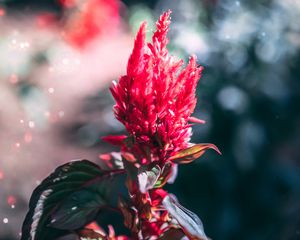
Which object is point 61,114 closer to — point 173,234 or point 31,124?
point 31,124

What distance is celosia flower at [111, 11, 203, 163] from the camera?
0.90 m

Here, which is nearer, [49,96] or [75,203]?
[75,203]

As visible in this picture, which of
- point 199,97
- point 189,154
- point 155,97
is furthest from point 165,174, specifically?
point 199,97

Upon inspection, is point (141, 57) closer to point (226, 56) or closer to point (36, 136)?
point (36, 136)

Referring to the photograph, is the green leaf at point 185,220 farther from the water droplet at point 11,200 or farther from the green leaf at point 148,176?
the water droplet at point 11,200

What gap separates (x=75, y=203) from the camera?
3.24ft

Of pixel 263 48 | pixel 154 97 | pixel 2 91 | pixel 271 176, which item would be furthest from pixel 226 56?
pixel 154 97

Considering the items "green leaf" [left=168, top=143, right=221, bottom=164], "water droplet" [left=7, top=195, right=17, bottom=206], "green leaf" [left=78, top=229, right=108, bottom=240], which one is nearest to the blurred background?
"water droplet" [left=7, top=195, right=17, bottom=206]

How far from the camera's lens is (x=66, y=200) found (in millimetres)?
987

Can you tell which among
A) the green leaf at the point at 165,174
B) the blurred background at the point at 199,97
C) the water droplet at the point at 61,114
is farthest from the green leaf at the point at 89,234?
the water droplet at the point at 61,114

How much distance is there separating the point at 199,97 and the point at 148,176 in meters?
0.98

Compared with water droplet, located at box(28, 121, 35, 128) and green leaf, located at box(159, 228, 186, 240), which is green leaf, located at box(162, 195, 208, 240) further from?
water droplet, located at box(28, 121, 35, 128)

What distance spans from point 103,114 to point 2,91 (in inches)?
13.1

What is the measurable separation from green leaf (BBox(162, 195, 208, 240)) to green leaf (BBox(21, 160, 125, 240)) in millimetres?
159
